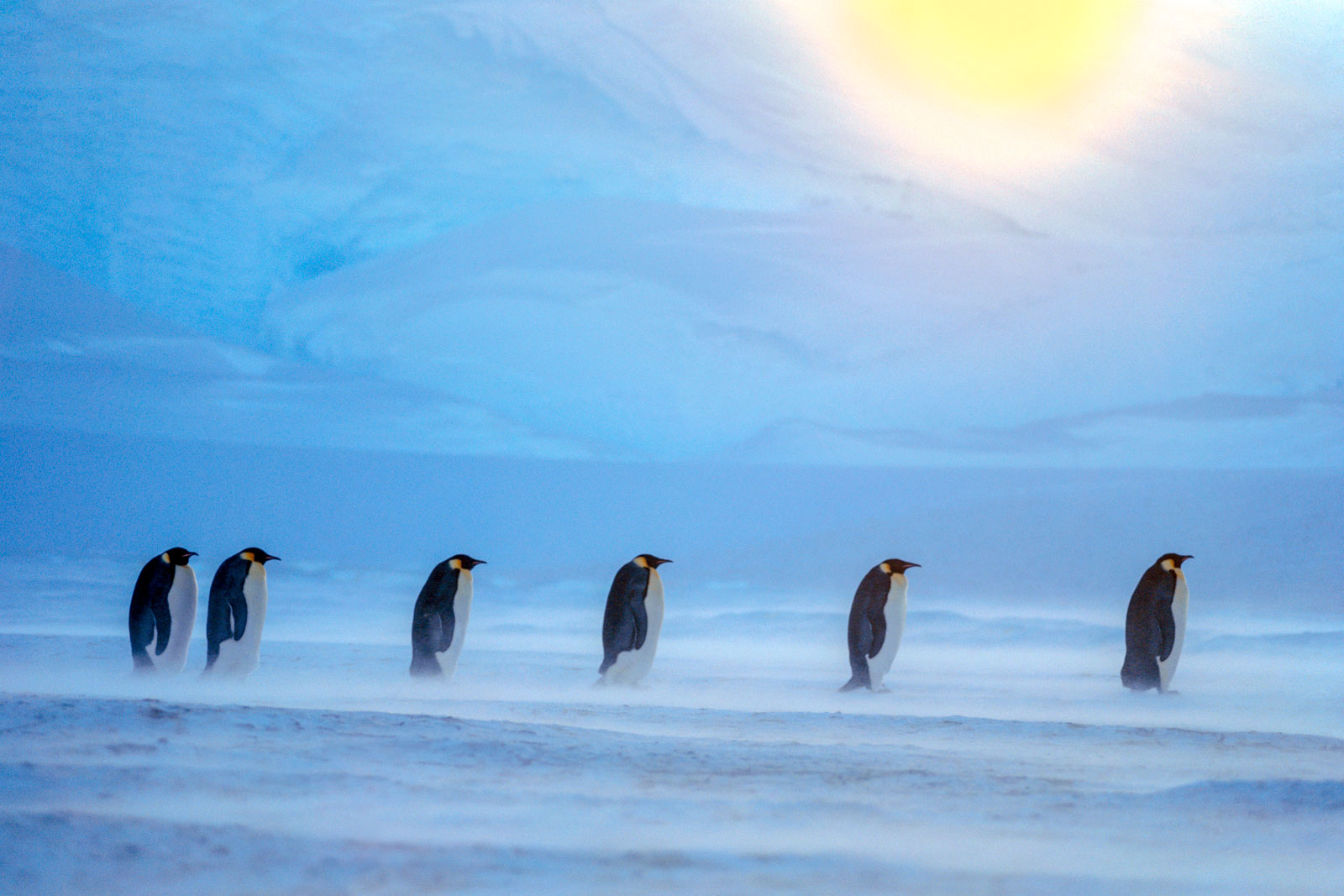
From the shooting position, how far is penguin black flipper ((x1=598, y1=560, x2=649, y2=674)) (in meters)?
6.05

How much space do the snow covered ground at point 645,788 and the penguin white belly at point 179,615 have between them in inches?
14.8

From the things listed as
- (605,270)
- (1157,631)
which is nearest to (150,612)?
(1157,631)

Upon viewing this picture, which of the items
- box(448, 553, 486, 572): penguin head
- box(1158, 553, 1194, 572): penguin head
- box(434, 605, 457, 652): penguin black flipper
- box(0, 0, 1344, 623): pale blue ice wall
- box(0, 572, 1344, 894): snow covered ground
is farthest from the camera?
box(0, 0, 1344, 623): pale blue ice wall

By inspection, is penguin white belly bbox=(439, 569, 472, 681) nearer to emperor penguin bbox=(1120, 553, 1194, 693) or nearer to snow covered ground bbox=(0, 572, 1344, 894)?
snow covered ground bbox=(0, 572, 1344, 894)

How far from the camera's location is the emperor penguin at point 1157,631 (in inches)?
243

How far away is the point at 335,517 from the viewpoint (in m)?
12.2

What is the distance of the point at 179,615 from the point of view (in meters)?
5.69

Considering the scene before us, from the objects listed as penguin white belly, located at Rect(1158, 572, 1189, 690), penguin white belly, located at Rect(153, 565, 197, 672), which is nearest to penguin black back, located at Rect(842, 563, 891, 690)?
penguin white belly, located at Rect(1158, 572, 1189, 690)

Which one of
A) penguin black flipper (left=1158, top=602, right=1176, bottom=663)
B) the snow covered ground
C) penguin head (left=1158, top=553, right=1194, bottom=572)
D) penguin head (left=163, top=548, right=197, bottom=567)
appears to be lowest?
the snow covered ground

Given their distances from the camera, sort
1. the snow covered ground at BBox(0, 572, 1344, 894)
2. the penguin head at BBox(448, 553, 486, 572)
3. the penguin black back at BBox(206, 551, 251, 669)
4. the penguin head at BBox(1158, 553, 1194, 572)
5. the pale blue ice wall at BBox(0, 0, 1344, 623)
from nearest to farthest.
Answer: the snow covered ground at BBox(0, 572, 1344, 894) < the penguin black back at BBox(206, 551, 251, 669) < the penguin head at BBox(448, 553, 486, 572) < the penguin head at BBox(1158, 553, 1194, 572) < the pale blue ice wall at BBox(0, 0, 1344, 623)

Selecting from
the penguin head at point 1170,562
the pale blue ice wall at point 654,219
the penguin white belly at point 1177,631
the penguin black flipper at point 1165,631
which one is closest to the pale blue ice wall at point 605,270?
the pale blue ice wall at point 654,219

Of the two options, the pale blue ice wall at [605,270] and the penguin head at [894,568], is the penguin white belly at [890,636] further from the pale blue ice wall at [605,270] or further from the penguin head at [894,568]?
the pale blue ice wall at [605,270]

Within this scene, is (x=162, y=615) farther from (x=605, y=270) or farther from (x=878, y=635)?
(x=605, y=270)

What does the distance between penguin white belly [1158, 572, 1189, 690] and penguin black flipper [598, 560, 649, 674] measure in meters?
2.61
